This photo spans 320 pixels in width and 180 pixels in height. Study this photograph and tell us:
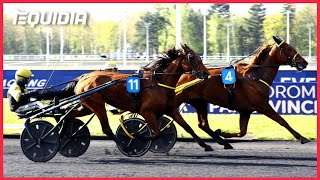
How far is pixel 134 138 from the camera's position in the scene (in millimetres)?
10391

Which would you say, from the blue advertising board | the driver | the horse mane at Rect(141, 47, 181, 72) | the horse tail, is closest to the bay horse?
the horse mane at Rect(141, 47, 181, 72)

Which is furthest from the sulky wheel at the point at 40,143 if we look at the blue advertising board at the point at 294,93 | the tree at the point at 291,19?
the tree at the point at 291,19

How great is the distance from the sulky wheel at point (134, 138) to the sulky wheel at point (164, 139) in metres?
0.69

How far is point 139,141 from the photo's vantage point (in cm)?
1041

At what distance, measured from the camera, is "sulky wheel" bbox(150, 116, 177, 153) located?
36.6 feet

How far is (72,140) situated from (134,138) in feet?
3.29

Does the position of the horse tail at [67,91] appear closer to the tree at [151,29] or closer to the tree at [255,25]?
the tree at [255,25]

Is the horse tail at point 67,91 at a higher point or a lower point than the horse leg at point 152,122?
higher

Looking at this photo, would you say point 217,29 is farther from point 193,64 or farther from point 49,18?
point 193,64

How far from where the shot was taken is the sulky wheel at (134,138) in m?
10.4

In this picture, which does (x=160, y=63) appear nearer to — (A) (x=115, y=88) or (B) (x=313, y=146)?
(A) (x=115, y=88)

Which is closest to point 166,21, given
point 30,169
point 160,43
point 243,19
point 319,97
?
point 160,43

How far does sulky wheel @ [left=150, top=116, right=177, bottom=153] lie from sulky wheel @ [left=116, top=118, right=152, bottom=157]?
0.69 m

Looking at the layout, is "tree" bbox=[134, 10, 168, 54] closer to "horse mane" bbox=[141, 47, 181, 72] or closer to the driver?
"horse mane" bbox=[141, 47, 181, 72]
